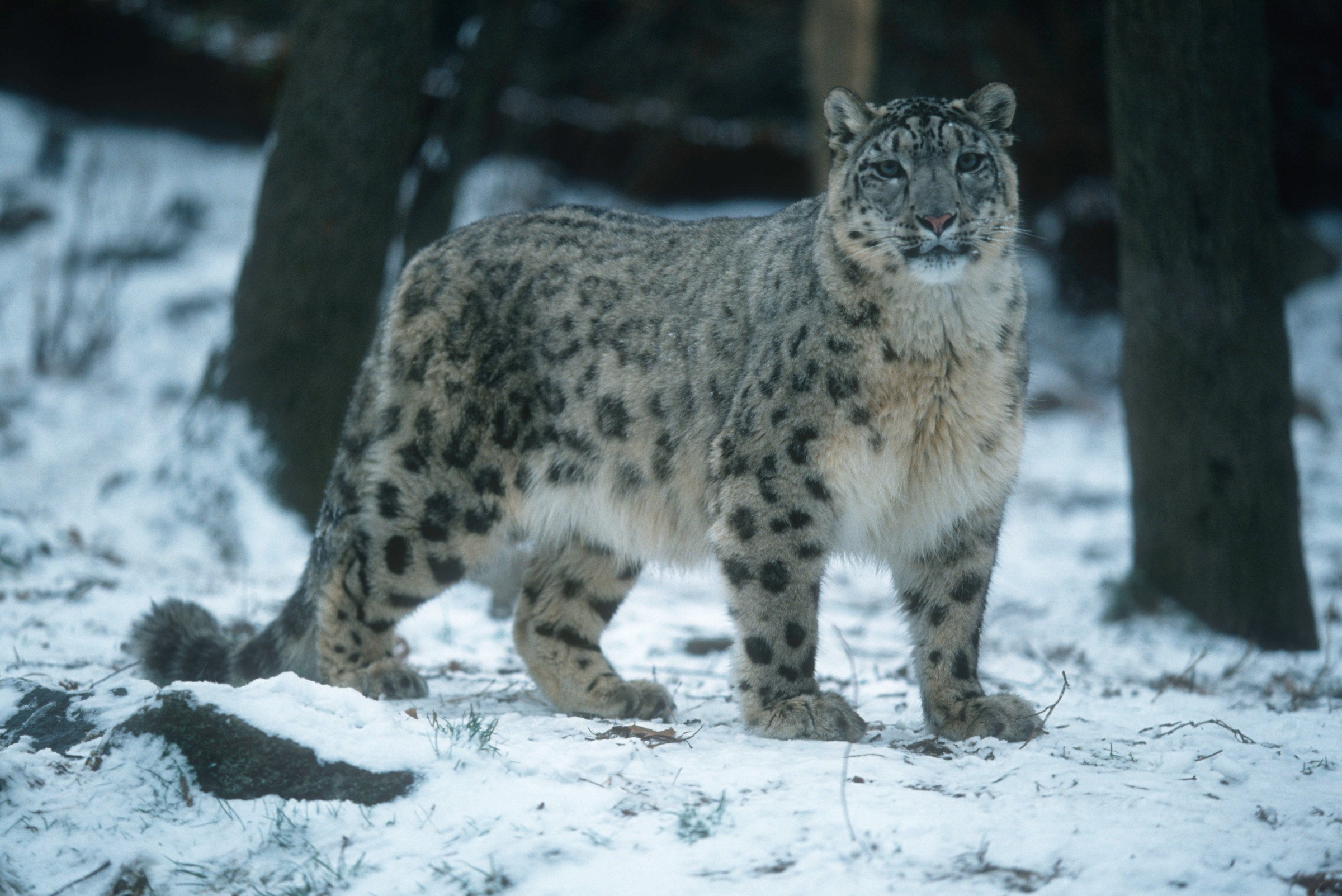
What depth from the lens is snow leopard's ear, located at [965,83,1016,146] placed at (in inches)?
182

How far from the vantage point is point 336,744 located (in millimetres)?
3629

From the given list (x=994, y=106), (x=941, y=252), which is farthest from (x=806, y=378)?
(x=994, y=106)

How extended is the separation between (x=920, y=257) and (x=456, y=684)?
2.66 meters

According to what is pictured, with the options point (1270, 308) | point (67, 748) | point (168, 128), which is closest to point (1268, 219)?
point (1270, 308)

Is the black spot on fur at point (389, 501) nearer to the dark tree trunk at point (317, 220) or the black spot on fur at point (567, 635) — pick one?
the black spot on fur at point (567, 635)

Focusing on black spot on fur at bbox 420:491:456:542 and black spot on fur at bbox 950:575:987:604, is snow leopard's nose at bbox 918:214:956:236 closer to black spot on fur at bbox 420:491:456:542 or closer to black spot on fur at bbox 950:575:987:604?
black spot on fur at bbox 950:575:987:604

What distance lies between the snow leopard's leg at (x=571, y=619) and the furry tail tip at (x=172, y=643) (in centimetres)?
129

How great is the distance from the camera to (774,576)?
172 inches

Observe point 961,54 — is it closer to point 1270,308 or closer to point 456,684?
point 1270,308

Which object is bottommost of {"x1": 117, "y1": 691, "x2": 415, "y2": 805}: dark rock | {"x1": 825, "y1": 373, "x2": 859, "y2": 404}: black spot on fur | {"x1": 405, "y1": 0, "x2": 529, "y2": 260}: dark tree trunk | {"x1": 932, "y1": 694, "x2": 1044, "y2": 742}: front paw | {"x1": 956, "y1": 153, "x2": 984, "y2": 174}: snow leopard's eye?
{"x1": 117, "y1": 691, "x2": 415, "y2": 805}: dark rock

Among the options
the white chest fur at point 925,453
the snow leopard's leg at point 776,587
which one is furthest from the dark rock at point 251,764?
the white chest fur at point 925,453

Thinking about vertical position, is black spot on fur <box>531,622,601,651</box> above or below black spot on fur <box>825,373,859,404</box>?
below

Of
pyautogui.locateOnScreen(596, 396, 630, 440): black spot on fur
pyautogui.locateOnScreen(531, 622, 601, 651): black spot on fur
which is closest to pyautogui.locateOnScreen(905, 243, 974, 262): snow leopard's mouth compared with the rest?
pyautogui.locateOnScreen(596, 396, 630, 440): black spot on fur

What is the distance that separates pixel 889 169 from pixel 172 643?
3.32 meters
